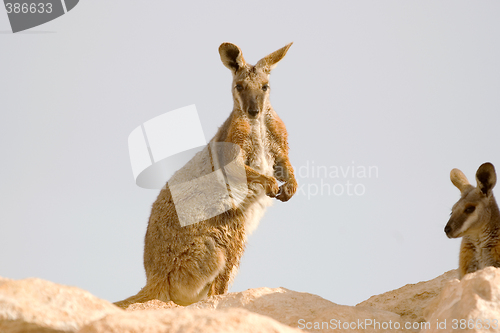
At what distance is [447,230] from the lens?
6.92 m

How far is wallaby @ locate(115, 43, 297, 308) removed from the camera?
26.9ft

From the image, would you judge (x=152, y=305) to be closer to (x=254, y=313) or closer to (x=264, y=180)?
(x=264, y=180)

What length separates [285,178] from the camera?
9062mm

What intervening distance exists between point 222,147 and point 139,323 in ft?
16.7

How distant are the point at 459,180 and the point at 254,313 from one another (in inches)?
164

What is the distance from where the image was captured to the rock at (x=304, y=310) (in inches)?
246

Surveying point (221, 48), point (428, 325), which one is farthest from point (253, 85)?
point (428, 325)

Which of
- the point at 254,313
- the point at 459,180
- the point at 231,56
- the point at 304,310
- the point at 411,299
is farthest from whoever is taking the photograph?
the point at 231,56

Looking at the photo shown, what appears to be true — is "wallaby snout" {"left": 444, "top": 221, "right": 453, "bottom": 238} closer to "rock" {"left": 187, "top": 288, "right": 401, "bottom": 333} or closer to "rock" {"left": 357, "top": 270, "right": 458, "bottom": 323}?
"rock" {"left": 357, "top": 270, "right": 458, "bottom": 323}

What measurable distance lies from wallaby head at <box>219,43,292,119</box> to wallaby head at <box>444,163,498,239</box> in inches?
117

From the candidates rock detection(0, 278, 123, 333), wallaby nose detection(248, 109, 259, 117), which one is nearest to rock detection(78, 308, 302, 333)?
rock detection(0, 278, 123, 333)

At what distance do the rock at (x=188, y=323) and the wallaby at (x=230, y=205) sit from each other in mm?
4048

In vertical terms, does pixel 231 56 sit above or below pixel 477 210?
above

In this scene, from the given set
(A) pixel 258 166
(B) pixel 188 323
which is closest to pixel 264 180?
(A) pixel 258 166
